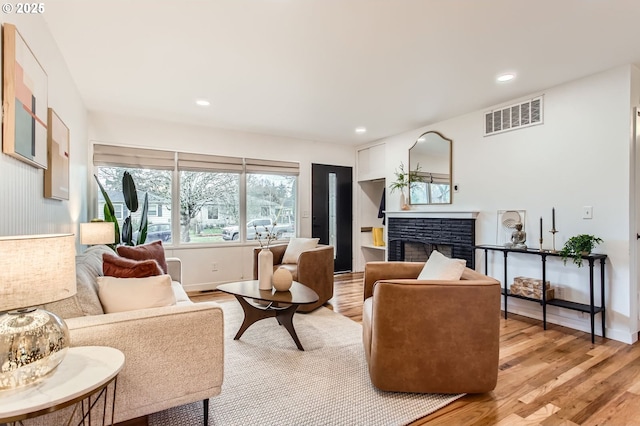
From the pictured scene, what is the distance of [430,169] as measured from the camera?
4625 mm

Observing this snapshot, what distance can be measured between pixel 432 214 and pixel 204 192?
10.9 feet

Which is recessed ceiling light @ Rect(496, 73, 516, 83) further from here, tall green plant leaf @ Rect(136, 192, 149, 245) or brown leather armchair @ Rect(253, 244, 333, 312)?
tall green plant leaf @ Rect(136, 192, 149, 245)

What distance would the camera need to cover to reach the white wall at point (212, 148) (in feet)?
14.1

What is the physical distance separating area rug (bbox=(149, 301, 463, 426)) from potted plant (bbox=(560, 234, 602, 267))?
1.83 meters

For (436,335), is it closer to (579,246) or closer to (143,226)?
(579,246)

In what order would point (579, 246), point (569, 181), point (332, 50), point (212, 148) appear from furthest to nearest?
point (212, 148) → point (569, 181) → point (579, 246) → point (332, 50)

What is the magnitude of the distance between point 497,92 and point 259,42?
2507mm

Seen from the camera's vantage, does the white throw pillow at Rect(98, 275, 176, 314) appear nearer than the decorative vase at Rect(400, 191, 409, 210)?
Yes

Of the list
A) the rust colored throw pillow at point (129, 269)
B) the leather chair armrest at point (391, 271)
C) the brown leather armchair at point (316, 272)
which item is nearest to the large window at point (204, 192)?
the brown leather armchair at point (316, 272)

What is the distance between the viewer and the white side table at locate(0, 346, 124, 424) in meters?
0.95

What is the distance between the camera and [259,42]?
2.44 m

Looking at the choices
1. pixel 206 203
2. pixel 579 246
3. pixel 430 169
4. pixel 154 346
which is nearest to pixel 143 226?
pixel 206 203

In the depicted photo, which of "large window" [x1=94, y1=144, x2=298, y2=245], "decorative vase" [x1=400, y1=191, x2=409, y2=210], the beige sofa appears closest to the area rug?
the beige sofa

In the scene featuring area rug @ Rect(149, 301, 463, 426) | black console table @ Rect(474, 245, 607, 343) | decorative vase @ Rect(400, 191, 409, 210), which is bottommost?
area rug @ Rect(149, 301, 463, 426)
